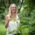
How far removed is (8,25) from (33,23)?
6.82 ft

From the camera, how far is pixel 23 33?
163 centimetres

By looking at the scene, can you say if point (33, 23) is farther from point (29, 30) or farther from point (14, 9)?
point (14, 9)

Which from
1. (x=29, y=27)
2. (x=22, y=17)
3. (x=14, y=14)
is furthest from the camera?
(x=14, y=14)

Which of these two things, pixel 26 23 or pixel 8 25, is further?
pixel 8 25

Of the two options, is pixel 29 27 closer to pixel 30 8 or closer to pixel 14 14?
pixel 30 8

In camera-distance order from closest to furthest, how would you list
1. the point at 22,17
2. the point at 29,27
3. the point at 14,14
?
the point at 29,27
the point at 22,17
the point at 14,14

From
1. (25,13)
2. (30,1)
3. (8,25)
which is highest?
(30,1)

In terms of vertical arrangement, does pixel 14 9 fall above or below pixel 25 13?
below

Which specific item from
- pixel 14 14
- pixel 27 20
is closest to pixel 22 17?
pixel 27 20

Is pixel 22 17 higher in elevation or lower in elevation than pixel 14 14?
higher

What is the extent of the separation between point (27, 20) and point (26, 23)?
0.04m

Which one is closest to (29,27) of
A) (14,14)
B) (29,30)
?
(29,30)

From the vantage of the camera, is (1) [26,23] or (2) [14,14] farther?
(2) [14,14]

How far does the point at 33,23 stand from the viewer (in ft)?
5.35
